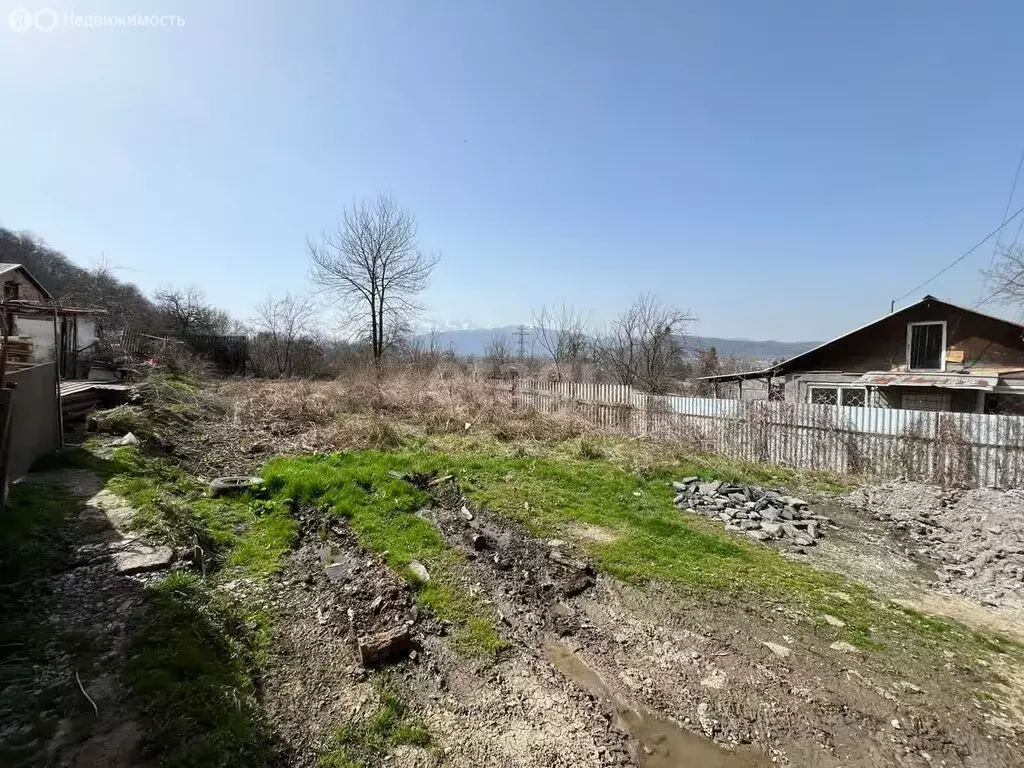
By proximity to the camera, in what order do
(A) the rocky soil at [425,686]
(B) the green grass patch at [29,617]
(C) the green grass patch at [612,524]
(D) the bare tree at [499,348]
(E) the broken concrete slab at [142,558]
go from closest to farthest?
(B) the green grass patch at [29,617] < (A) the rocky soil at [425,686] < (E) the broken concrete slab at [142,558] < (C) the green grass patch at [612,524] < (D) the bare tree at [499,348]

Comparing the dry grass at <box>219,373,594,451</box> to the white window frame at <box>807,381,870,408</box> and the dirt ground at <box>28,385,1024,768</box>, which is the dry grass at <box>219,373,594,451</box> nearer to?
the dirt ground at <box>28,385,1024,768</box>

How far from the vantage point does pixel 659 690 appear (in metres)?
3.17

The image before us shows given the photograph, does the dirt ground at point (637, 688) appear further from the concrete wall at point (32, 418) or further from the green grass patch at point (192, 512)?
the concrete wall at point (32, 418)

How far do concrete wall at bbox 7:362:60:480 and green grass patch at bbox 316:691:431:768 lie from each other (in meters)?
5.45

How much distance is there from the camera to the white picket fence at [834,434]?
312 inches

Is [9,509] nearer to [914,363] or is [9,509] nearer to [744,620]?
[744,620]

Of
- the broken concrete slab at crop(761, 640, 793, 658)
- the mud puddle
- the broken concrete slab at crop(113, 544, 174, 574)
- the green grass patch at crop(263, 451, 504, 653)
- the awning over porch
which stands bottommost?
the mud puddle

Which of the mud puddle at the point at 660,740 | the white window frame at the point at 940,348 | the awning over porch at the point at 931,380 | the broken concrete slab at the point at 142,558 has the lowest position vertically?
the mud puddle at the point at 660,740

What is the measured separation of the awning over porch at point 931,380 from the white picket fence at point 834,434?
17.3 feet

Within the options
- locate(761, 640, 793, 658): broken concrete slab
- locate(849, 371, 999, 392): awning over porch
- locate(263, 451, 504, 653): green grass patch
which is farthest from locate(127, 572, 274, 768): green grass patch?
locate(849, 371, 999, 392): awning over porch

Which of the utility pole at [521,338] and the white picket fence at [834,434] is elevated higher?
the utility pole at [521,338]

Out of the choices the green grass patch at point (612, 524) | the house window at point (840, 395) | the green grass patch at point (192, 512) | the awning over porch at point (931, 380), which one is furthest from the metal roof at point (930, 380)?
the green grass patch at point (192, 512)

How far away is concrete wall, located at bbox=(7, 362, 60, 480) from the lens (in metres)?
5.58

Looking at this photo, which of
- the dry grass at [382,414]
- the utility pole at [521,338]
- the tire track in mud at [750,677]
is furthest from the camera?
the utility pole at [521,338]
